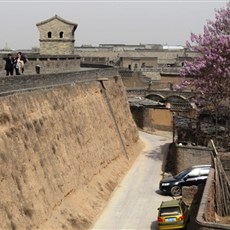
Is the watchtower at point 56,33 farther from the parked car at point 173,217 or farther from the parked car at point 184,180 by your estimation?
the parked car at point 173,217

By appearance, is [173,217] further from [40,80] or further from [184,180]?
[40,80]

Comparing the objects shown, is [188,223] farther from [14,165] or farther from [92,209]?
[14,165]

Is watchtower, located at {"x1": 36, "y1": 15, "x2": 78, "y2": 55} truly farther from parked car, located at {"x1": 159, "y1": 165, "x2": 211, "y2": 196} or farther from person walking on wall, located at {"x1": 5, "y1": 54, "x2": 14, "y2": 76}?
parked car, located at {"x1": 159, "y1": 165, "x2": 211, "y2": 196}

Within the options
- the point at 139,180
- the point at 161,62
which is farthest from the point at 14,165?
the point at 161,62

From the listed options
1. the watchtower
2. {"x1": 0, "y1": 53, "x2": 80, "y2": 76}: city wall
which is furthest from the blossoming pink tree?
the watchtower

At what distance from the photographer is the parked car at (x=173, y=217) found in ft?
56.7

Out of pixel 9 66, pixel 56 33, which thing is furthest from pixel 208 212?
pixel 56 33

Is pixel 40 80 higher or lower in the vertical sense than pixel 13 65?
lower

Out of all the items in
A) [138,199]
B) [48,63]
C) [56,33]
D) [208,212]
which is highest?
[56,33]

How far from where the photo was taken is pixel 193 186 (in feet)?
68.3

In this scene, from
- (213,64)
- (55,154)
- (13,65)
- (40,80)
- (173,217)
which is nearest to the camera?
(173,217)

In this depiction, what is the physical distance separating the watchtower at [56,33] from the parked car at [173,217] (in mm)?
31039

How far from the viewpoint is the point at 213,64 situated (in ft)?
90.0

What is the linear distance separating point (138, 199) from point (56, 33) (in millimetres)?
27901
